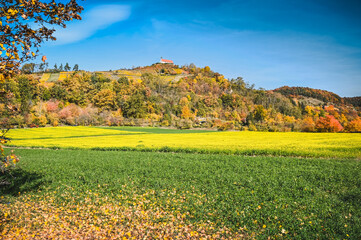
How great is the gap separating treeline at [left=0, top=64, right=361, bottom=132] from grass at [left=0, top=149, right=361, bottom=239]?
4591 cm

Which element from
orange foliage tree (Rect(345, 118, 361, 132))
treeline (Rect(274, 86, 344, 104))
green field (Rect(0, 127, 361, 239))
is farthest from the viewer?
treeline (Rect(274, 86, 344, 104))

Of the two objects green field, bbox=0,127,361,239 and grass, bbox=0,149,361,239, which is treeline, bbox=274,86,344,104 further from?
grass, bbox=0,149,361,239

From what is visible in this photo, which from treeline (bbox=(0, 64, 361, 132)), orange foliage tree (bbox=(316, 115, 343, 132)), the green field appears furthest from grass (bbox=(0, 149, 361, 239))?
treeline (bbox=(0, 64, 361, 132))

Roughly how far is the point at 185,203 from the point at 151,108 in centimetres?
9124

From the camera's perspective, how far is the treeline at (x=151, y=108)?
6656 centimetres

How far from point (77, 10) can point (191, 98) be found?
4502 inches

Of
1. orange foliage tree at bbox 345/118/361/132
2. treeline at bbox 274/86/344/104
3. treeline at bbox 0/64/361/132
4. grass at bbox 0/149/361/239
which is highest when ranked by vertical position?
treeline at bbox 274/86/344/104

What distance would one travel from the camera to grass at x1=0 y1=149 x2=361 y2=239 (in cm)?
800

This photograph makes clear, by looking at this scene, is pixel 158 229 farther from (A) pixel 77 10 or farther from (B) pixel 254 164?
(B) pixel 254 164

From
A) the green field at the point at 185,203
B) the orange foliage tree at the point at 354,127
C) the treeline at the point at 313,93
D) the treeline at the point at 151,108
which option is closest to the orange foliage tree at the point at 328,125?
the treeline at the point at 151,108

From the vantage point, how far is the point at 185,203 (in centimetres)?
1005

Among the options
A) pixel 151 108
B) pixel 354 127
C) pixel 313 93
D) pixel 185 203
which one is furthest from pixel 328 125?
pixel 313 93

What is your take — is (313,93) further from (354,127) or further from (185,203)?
(185,203)

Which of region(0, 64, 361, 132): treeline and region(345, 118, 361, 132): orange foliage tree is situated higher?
region(0, 64, 361, 132): treeline
